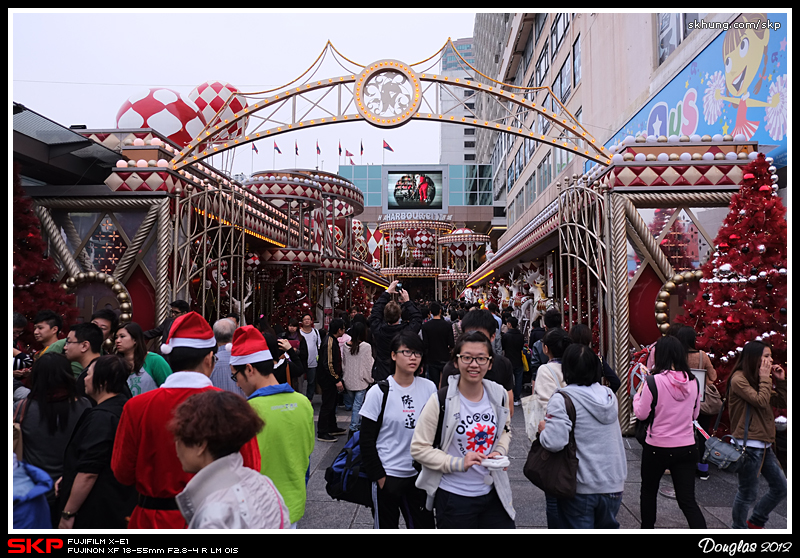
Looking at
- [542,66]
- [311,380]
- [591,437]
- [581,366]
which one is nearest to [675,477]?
[591,437]

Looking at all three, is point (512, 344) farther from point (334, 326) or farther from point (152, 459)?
point (152, 459)

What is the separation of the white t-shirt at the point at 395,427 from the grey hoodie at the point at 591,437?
2.72 ft

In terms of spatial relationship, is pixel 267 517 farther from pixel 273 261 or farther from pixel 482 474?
pixel 273 261

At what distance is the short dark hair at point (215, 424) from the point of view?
1.97 meters

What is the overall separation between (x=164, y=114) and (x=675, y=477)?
1494cm

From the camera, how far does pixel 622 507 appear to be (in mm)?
4699

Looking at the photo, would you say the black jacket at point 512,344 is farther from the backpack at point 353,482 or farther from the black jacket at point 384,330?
the backpack at point 353,482

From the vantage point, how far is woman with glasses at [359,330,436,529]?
323cm

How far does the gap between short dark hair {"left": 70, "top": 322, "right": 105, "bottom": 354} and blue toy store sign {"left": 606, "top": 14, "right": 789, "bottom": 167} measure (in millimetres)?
Answer: 7815

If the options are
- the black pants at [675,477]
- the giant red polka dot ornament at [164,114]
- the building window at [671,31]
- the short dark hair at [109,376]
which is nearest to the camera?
the short dark hair at [109,376]

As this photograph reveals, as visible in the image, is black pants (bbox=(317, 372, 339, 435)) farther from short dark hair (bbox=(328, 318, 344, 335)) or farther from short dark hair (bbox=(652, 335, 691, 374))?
short dark hair (bbox=(652, 335, 691, 374))

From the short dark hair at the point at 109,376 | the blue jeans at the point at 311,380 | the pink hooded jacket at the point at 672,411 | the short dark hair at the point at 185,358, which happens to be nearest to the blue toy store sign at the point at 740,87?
the pink hooded jacket at the point at 672,411

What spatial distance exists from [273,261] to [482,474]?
12.3 m
